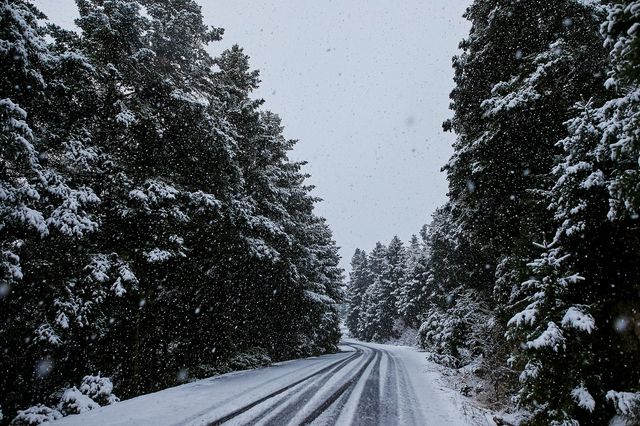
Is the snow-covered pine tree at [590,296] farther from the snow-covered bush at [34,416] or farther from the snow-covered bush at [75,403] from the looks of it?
the snow-covered bush at [34,416]

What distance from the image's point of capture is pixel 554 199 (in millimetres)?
6547

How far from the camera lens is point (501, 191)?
29.3 ft

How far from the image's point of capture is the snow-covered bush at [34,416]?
641 centimetres

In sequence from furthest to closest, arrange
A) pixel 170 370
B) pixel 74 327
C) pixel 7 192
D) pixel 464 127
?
pixel 170 370 < pixel 464 127 < pixel 74 327 < pixel 7 192

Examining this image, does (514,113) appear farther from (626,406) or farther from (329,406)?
(329,406)

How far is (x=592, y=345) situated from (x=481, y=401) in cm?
484

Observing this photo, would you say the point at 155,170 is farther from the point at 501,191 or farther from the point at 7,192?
the point at 501,191

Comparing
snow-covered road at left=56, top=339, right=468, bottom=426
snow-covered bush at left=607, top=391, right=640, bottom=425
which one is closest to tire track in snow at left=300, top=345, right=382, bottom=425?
snow-covered road at left=56, top=339, right=468, bottom=426

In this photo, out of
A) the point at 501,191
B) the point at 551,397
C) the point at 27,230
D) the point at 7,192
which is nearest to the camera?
the point at 551,397

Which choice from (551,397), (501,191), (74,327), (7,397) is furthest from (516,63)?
(7,397)

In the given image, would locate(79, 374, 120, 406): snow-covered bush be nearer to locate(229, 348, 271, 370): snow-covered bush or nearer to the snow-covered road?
the snow-covered road

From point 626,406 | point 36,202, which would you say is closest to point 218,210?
point 36,202

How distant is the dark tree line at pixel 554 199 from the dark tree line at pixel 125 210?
8.40m

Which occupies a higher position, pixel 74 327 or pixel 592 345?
pixel 74 327
